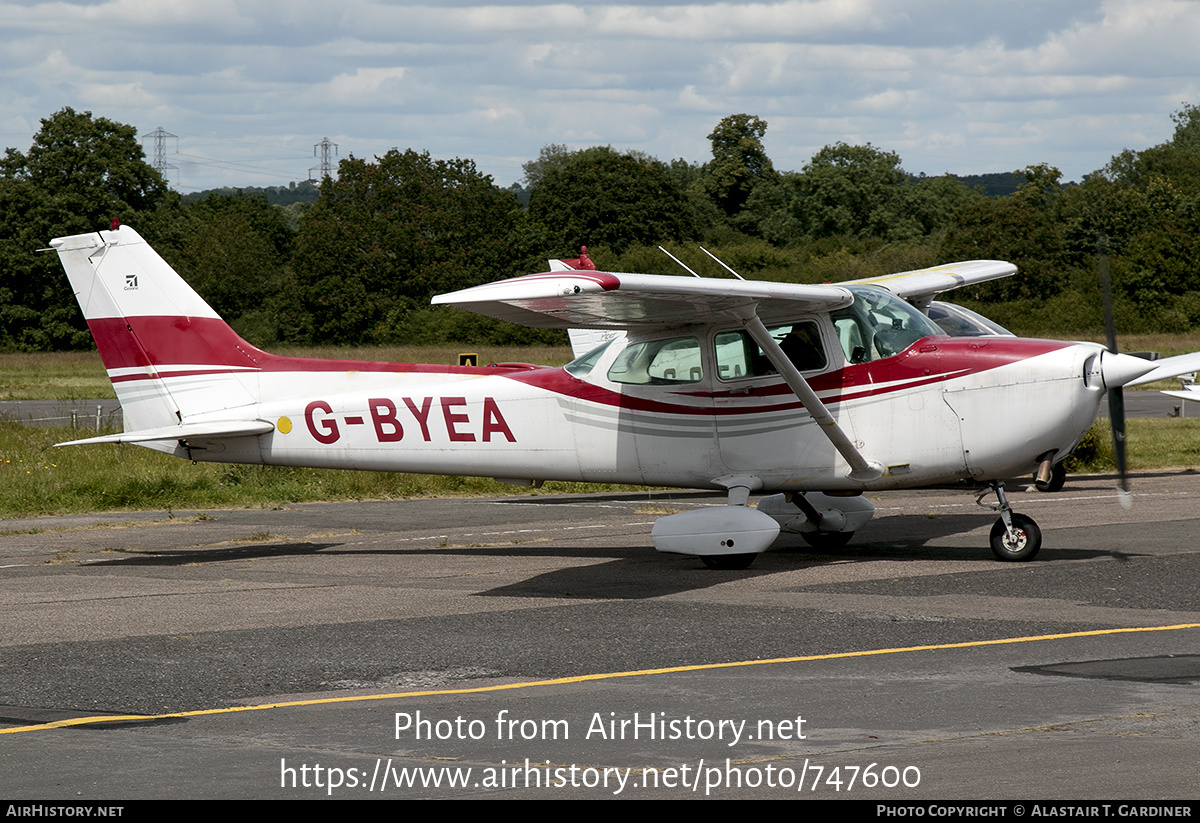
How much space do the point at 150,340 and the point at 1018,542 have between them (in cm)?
885

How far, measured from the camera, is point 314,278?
6638cm

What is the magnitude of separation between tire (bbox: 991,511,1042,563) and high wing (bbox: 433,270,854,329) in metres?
2.53

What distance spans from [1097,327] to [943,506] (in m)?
38.0

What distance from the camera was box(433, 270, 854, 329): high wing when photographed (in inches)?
374

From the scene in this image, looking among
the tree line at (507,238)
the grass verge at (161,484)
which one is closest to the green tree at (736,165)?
the tree line at (507,238)

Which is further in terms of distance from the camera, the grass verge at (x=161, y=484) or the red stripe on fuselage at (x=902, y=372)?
the grass verge at (x=161, y=484)

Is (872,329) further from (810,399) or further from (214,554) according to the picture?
(214,554)

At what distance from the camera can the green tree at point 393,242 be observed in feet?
214

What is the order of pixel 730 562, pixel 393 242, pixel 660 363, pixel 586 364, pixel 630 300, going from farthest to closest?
pixel 393 242 → pixel 586 364 → pixel 660 363 → pixel 730 562 → pixel 630 300

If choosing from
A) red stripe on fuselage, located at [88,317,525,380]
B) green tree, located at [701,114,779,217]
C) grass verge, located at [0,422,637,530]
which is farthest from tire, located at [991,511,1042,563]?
green tree, located at [701,114,779,217]

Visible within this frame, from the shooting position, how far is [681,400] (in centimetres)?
1238

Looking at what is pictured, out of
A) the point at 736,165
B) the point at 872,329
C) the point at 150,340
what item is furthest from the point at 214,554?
the point at 736,165

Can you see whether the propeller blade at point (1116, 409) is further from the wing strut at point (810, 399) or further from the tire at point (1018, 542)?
the wing strut at point (810, 399)

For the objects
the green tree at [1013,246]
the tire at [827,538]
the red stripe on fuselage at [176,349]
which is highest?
the green tree at [1013,246]
